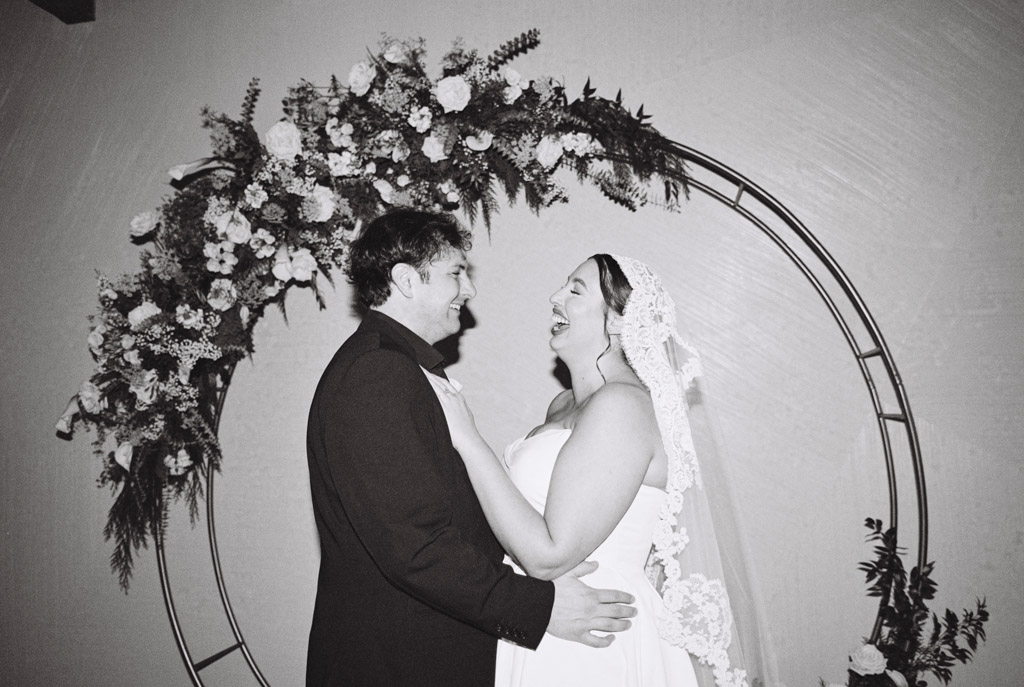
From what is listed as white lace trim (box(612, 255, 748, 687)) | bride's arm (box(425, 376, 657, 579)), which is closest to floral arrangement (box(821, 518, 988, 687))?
white lace trim (box(612, 255, 748, 687))

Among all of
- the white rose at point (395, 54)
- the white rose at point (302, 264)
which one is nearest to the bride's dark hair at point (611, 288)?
the white rose at point (395, 54)

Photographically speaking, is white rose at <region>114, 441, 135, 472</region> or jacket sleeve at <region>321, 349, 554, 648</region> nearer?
jacket sleeve at <region>321, 349, 554, 648</region>

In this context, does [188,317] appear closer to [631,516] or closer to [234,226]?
[234,226]

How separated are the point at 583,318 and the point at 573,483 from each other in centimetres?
61

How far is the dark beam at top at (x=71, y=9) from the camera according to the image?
3498 mm

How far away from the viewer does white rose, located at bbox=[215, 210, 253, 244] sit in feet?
9.39

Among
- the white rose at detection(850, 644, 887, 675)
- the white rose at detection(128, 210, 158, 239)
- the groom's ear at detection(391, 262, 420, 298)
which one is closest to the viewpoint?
the groom's ear at detection(391, 262, 420, 298)

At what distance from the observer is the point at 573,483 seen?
1970mm

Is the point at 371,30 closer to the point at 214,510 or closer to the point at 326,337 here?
the point at 326,337

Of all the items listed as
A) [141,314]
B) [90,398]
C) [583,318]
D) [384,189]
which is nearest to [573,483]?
[583,318]

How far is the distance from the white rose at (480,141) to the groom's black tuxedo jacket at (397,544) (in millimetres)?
945

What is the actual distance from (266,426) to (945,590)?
280cm

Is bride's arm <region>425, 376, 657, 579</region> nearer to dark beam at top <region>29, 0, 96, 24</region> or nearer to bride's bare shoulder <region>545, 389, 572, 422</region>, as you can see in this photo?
bride's bare shoulder <region>545, 389, 572, 422</region>

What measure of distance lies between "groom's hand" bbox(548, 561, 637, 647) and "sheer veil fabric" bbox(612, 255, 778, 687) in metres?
0.15
